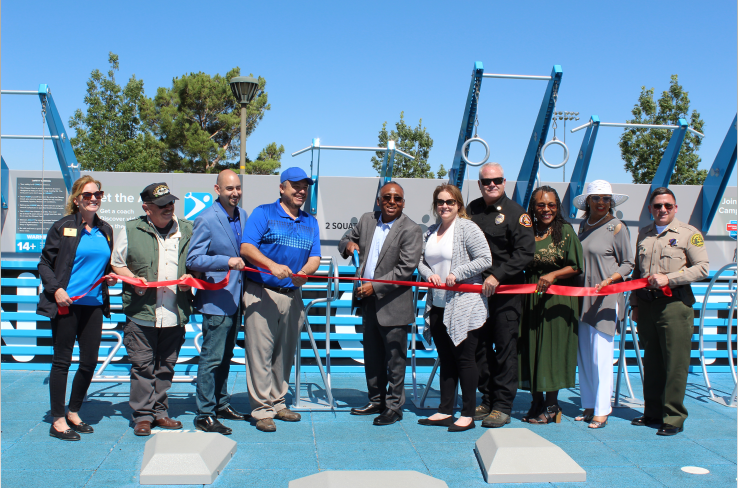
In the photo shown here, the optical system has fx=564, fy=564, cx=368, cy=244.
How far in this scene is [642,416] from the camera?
464cm

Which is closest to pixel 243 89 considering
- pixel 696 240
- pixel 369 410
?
pixel 369 410

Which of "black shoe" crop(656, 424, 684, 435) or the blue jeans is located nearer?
the blue jeans

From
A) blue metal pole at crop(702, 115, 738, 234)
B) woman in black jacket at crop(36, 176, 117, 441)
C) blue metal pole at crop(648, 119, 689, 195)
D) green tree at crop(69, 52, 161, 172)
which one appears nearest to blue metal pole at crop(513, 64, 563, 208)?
blue metal pole at crop(648, 119, 689, 195)

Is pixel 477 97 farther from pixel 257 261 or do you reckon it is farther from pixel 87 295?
pixel 87 295

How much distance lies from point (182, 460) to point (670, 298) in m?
3.63

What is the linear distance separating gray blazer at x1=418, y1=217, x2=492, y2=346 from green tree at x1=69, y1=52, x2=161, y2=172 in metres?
23.1

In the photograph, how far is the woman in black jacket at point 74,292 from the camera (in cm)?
385

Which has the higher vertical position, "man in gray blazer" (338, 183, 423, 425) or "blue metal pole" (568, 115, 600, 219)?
"blue metal pole" (568, 115, 600, 219)

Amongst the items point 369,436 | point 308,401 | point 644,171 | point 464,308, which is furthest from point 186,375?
point 644,171

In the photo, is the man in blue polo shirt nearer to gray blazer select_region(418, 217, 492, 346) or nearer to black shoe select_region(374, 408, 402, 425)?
black shoe select_region(374, 408, 402, 425)

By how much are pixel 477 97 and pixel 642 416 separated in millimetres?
3663

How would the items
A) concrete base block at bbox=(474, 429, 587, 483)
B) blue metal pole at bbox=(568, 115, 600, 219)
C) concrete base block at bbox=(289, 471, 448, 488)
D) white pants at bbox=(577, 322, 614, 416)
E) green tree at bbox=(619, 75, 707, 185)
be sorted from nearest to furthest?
concrete base block at bbox=(289, 471, 448, 488), concrete base block at bbox=(474, 429, 587, 483), white pants at bbox=(577, 322, 614, 416), blue metal pole at bbox=(568, 115, 600, 219), green tree at bbox=(619, 75, 707, 185)

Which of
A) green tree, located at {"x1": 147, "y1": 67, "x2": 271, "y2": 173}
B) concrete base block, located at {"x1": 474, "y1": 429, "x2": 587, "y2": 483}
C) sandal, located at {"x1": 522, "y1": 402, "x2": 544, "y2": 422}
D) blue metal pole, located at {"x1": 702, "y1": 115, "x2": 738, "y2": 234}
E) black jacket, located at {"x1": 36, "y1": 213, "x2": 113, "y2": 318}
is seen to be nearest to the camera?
concrete base block, located at {"x1": 474, "y1": 429, "x2": 587, "y2": 483}

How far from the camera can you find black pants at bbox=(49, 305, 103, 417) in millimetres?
3908
